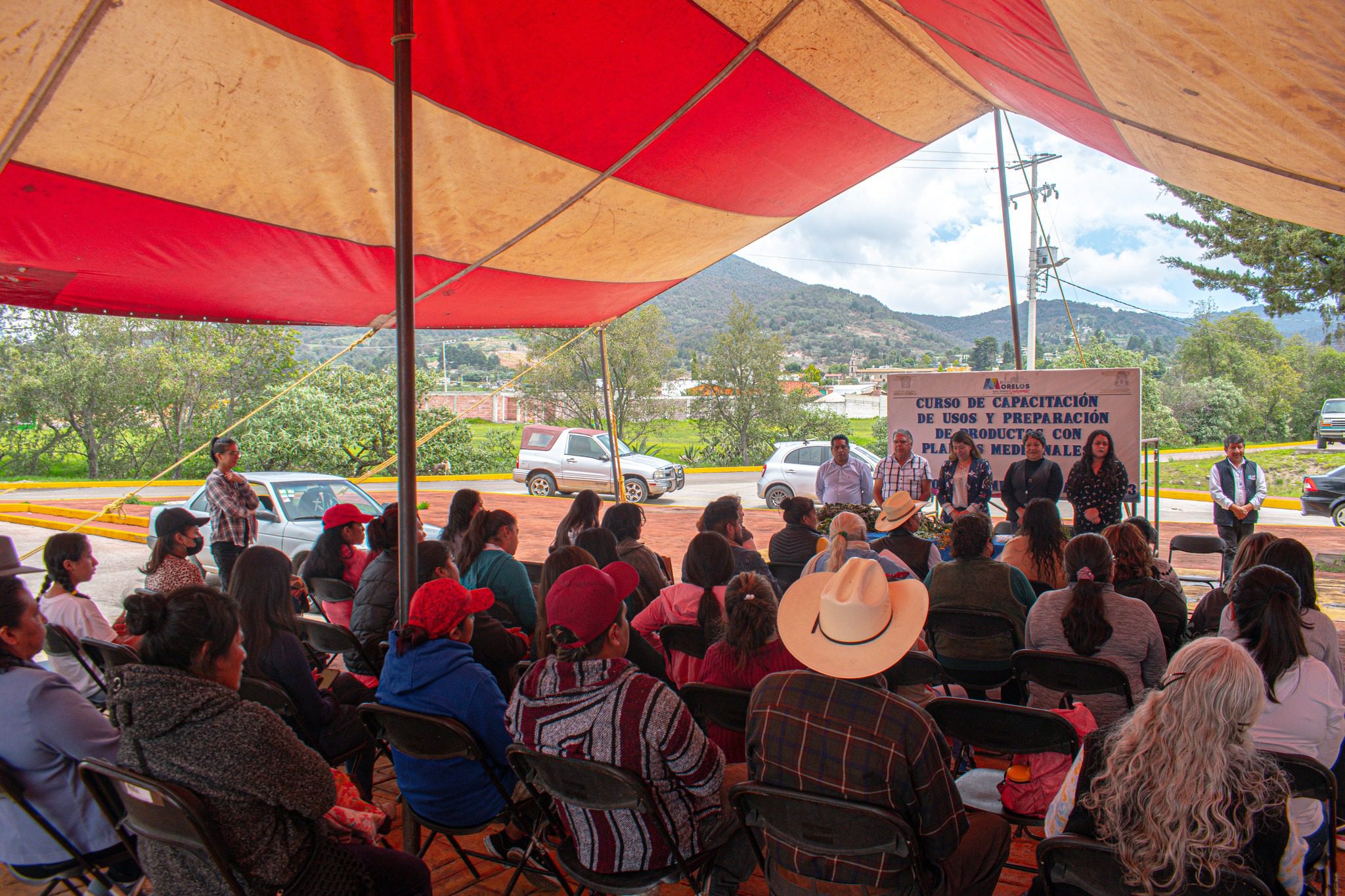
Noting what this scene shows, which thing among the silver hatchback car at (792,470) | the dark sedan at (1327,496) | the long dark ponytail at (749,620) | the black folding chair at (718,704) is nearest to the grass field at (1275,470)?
the dark sedan at (1327,496)

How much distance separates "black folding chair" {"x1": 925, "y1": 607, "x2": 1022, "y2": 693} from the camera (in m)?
3.53

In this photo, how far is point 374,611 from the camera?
3797 millimetres

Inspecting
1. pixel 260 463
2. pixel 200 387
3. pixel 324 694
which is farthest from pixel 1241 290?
pixel 200 387

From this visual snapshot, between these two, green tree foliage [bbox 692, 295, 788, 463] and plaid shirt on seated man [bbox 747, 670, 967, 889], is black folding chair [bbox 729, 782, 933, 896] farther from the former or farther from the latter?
green tree foliage [bbox 692, 295, 788, 463]

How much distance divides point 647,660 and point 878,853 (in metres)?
1.48

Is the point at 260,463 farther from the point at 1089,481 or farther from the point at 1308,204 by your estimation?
the point at 1308,204

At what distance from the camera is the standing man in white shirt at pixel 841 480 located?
25.2 feet

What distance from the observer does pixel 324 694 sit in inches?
133

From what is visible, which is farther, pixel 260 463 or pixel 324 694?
pixel 260 463

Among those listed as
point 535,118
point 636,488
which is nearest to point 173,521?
point 535,118

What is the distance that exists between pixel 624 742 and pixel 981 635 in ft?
7.01

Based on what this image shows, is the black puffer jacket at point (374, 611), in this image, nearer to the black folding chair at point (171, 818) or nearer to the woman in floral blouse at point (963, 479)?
the black folding chair at point (171, 818)

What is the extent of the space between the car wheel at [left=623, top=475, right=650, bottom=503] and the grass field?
48.1 feet

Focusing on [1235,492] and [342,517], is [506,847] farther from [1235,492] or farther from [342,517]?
[1235,492]
